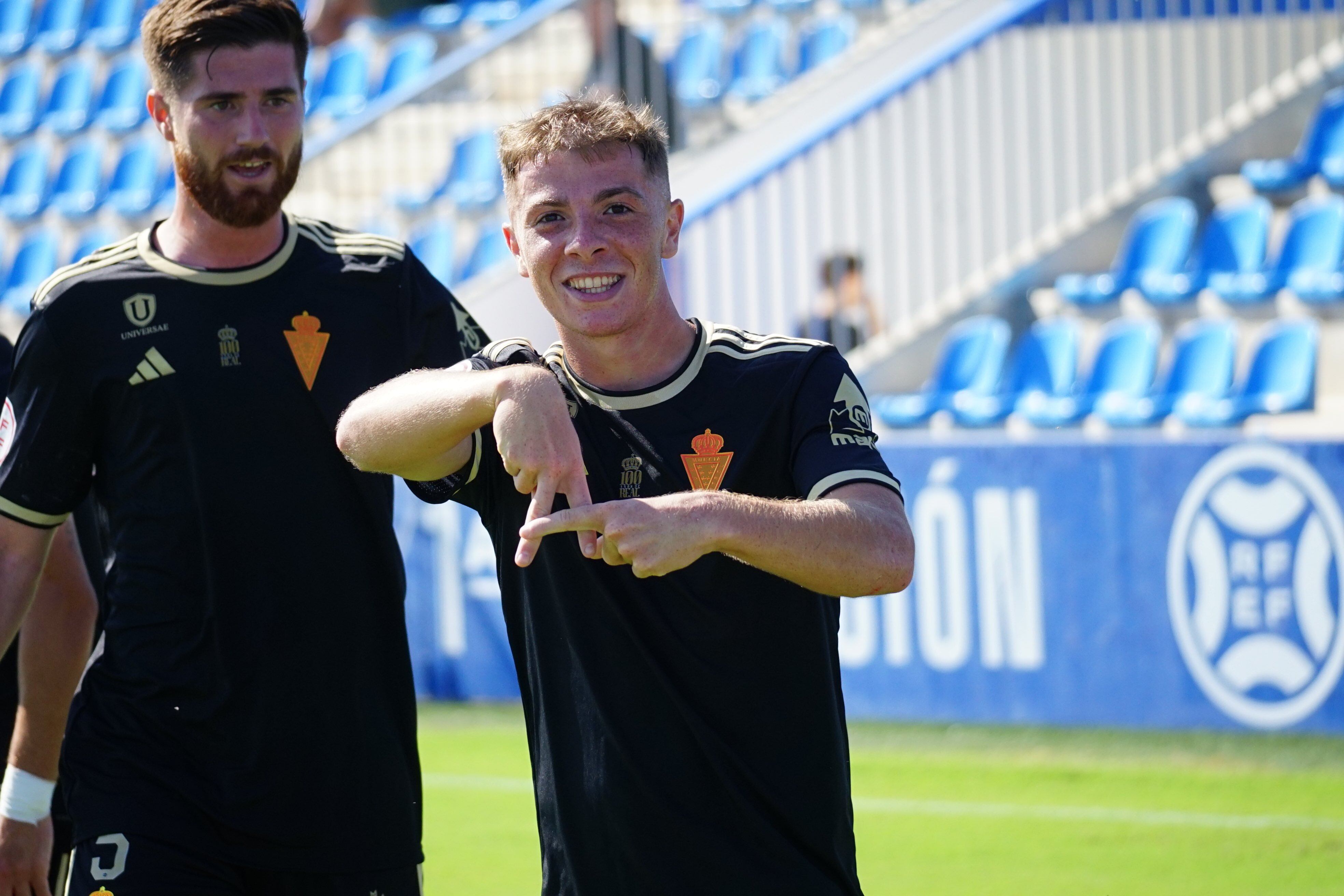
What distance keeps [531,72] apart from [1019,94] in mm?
4831

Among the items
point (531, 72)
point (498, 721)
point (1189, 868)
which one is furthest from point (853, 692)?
point (531, 72)

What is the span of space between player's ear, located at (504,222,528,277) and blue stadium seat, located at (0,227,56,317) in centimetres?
1348

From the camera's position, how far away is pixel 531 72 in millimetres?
13883

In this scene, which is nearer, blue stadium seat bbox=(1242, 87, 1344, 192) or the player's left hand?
the player's left hand

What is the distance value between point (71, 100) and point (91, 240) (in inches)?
84.9

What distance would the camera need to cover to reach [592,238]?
2.61 meters

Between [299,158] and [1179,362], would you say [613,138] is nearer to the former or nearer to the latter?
[299,158]

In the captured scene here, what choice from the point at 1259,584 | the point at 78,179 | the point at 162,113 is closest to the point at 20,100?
the point at 78,179

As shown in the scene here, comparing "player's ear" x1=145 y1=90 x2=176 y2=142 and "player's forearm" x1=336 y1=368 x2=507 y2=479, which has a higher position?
"player's ear" x1=145 y1=90 x2=176 y2=142

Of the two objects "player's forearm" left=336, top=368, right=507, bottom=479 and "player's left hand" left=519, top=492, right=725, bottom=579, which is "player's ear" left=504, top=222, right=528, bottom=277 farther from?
"player's left hand" left=519, top=492, right=725, bottom=579

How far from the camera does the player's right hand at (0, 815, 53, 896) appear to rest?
346cm

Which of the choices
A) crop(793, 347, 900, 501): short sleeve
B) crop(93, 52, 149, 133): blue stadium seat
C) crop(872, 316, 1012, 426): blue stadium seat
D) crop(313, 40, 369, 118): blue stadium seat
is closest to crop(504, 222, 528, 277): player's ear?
crop(793, 347, 900, 501): short sleeve

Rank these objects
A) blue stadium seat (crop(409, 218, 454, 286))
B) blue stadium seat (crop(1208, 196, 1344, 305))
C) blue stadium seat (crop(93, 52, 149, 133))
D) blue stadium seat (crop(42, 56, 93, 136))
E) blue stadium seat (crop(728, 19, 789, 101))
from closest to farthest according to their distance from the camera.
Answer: blue stadium seat (crop(1208, 196, 1344, 305))
blue stadium seat (crop(728, 19, 789, 101))
blue stadium seat (crop(409, 218, 454, 286))
blue stadium seat (crop(93, 52, 149, 133))
blue stadium seat (crop(42, 56, 93, 136))

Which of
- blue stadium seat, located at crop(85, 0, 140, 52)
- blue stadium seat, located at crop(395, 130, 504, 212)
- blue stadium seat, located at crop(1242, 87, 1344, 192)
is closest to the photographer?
blue stadium seat, located at crop(1242, 87, 1344, 192)
